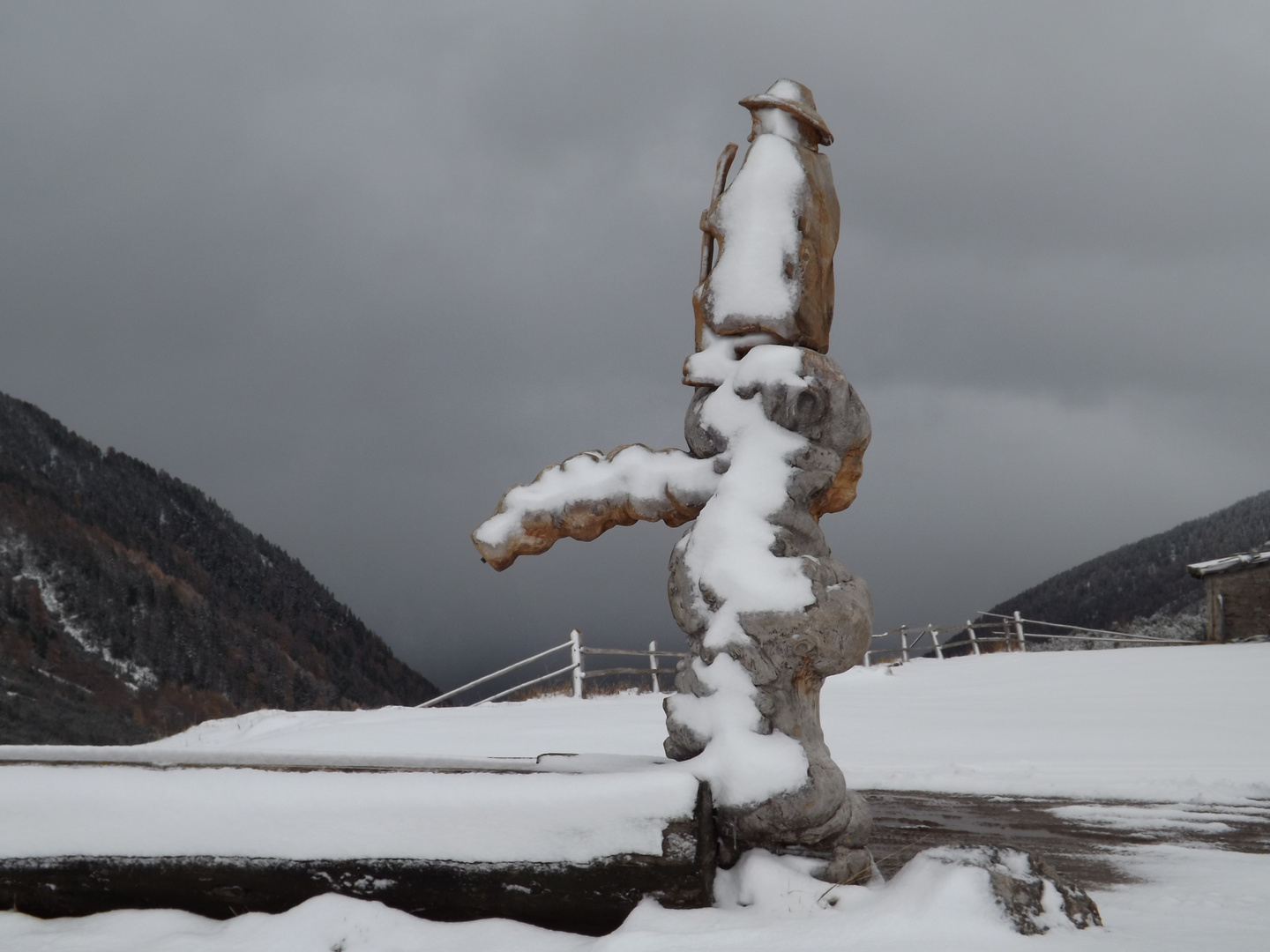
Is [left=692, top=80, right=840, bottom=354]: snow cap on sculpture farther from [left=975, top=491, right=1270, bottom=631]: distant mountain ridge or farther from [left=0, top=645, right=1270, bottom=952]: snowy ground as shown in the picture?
[left=975, top=491, right=1270, bottom=631]: distant mountain ridge

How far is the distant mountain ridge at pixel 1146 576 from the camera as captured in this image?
3244 centimetres

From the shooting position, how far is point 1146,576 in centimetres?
3453

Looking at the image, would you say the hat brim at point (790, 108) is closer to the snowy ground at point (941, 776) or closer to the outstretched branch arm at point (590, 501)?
the outstretched branch arm at point (590, 501)

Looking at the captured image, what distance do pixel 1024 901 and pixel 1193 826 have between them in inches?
86.2

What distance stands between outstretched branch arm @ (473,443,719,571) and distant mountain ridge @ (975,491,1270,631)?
32286 mm

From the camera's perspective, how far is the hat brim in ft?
9.38

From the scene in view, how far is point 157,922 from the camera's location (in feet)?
6.64

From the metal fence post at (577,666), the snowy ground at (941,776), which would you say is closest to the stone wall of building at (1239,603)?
the snowy ground at (941,776)

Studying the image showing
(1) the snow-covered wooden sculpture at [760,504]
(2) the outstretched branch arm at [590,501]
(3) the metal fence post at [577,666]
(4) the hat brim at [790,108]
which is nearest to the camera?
(1) the snow-covered wooden sculpture at [760,504]

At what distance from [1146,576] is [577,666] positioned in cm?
3120

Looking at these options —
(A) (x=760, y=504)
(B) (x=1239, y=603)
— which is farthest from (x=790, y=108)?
(B) (x=1239, y=603)

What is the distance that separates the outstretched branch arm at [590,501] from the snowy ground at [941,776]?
104 cm

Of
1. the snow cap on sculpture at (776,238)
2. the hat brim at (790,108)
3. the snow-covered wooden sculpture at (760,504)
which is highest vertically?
the hat brim at (790,108)

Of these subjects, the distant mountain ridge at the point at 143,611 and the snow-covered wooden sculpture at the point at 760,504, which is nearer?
the snow-covered wooden sculpture at the point at 760,504
